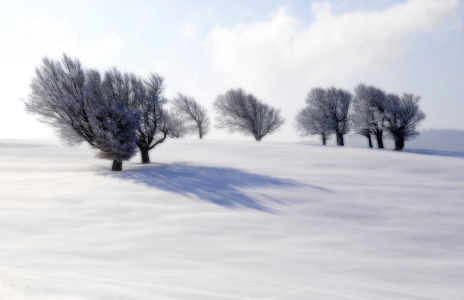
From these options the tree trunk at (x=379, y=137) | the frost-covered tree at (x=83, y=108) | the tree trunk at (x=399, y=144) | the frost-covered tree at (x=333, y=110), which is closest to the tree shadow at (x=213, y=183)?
the frost-covered tree at (x=83, y=108)

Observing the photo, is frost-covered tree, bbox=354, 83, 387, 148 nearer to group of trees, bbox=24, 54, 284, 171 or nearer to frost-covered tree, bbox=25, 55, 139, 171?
group of trees, bbox=24, 54, 284, 171

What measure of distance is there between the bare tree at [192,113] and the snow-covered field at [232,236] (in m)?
37.7

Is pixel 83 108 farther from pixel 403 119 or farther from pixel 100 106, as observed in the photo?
pixel 403 119

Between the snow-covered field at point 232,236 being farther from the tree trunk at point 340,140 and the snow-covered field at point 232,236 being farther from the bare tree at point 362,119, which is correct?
the tree trunk at point 340,140

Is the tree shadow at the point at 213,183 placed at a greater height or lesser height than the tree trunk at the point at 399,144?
lesser

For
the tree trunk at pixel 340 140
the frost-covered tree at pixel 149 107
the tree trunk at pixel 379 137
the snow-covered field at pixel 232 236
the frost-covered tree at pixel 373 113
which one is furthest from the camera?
the tree trunk at pixel 340 140

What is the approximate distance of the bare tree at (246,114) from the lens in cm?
5522

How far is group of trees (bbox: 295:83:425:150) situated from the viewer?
149ft

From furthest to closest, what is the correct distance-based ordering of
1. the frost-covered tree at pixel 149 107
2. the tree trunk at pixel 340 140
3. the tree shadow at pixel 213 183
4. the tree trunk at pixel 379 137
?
the tree trunk at pixel 340 140 < the tree trunk at pixel 379 137 < the frost-covered tree at pixel 149 107 < the tree shadow at pixel 213 183

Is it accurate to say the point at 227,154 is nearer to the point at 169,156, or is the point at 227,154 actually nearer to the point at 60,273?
the point at 169,156

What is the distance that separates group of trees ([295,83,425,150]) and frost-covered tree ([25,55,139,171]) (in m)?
36.3

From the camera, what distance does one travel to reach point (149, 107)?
77.5 feet

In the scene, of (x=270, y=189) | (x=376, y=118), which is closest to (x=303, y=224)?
(x=270, y=189)

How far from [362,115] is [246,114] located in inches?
685
